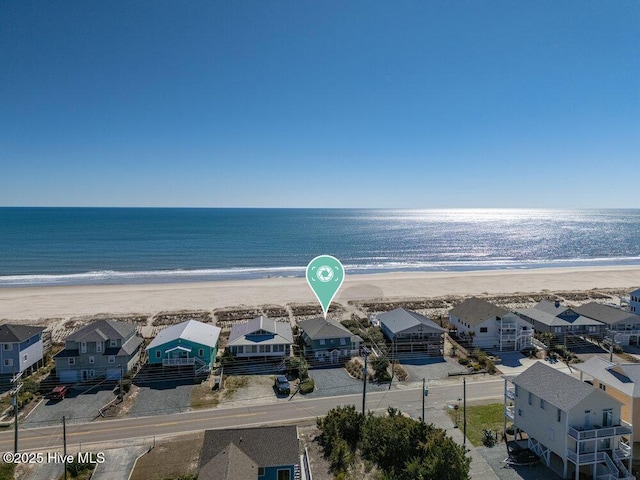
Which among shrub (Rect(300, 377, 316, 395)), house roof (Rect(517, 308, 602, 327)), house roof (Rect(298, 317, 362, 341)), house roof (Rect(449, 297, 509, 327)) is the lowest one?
shrub (Rect(300, 377, 316, 395))

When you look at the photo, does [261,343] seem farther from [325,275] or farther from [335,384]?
[325,275]

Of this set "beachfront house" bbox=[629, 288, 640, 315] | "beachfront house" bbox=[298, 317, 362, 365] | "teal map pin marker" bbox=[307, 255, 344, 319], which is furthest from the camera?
"beachfront house" bbox=[629, 288, 640, 315]

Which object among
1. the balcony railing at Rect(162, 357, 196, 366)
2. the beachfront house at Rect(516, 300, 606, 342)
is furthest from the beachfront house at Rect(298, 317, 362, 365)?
the beachfront house at Rect(516, 300, 606, 342)

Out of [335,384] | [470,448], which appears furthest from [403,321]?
[470,448]

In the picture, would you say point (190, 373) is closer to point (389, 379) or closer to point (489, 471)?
point (389, 379)

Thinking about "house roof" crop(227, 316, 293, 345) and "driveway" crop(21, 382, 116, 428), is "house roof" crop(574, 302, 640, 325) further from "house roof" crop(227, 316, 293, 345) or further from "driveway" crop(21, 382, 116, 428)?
"driveway" crop(21, 382, 116, 428)

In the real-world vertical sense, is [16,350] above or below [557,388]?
below
